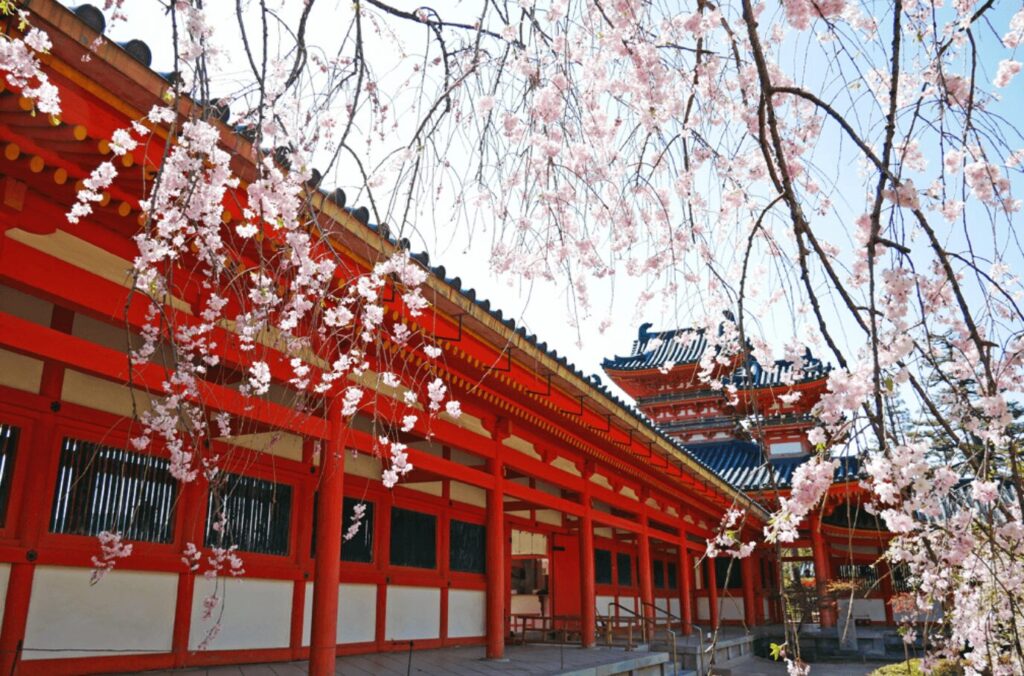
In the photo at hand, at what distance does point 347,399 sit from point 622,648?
7293mm

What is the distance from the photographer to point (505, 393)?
8.12m

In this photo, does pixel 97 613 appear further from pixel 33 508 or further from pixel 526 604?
pixel 526 604

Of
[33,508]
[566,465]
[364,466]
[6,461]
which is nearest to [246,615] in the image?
[364,466]

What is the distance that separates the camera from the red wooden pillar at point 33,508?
189 inches

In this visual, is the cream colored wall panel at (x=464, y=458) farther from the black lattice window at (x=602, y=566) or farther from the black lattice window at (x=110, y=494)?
the black lattice window at (x=602, y=566)

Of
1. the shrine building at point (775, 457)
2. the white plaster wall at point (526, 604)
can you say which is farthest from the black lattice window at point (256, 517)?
the shrine building at point (775, 457)

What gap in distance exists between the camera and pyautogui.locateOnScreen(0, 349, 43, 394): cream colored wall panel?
5074mm

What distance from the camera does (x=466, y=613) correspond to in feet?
33.0

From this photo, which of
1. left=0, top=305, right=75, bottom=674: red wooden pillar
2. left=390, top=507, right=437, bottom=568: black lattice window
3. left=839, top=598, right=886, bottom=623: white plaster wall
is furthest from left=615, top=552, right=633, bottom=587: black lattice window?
left=0, top=305, right=75, bottom=674: red wooden pillar

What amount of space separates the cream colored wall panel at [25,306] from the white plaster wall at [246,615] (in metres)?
2.39

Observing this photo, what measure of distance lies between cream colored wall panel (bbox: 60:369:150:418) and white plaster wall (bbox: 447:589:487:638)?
5.16m

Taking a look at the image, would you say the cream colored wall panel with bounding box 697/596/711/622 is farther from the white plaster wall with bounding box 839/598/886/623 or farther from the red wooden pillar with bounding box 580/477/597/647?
the red wooden pillar with bounding box 580/477/597/647

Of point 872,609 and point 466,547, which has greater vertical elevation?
point 466,547

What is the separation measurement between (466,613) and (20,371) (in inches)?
254
